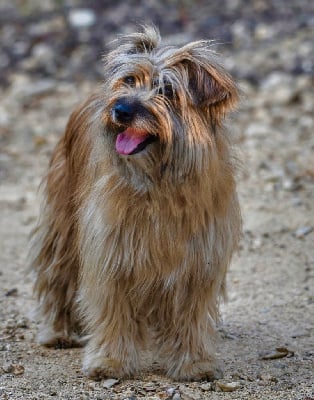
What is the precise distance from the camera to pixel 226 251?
5.60 m

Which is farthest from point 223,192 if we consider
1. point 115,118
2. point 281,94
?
point 281,94

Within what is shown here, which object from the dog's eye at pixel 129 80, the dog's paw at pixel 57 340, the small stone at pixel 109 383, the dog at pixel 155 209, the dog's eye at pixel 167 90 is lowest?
the small stone at pixel 109 383

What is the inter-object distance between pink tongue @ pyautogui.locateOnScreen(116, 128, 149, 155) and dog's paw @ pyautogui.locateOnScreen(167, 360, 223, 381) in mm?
1363

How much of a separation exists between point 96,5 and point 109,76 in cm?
919

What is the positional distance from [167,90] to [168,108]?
0.10 meters

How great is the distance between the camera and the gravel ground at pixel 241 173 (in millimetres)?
5793

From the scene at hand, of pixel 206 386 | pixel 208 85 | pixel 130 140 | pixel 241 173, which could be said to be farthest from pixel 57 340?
pixel 241 173

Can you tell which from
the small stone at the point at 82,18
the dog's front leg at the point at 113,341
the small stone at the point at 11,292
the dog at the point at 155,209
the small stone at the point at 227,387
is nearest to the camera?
the dog at the point at 155,209

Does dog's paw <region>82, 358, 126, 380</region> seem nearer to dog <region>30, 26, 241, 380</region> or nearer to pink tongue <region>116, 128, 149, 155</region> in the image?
dog <region>30, 26, 241, 380</region>

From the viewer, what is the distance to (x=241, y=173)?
9.66 meters

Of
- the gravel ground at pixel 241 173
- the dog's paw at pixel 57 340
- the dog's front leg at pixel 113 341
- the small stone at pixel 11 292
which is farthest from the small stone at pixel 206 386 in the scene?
the small stone at pixel 11 292

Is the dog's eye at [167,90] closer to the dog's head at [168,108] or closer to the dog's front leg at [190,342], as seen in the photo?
the dog's head at [168,108]

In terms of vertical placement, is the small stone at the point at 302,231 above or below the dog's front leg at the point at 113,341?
above

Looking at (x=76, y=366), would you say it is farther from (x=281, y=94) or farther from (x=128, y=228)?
(x=281, y=94)
